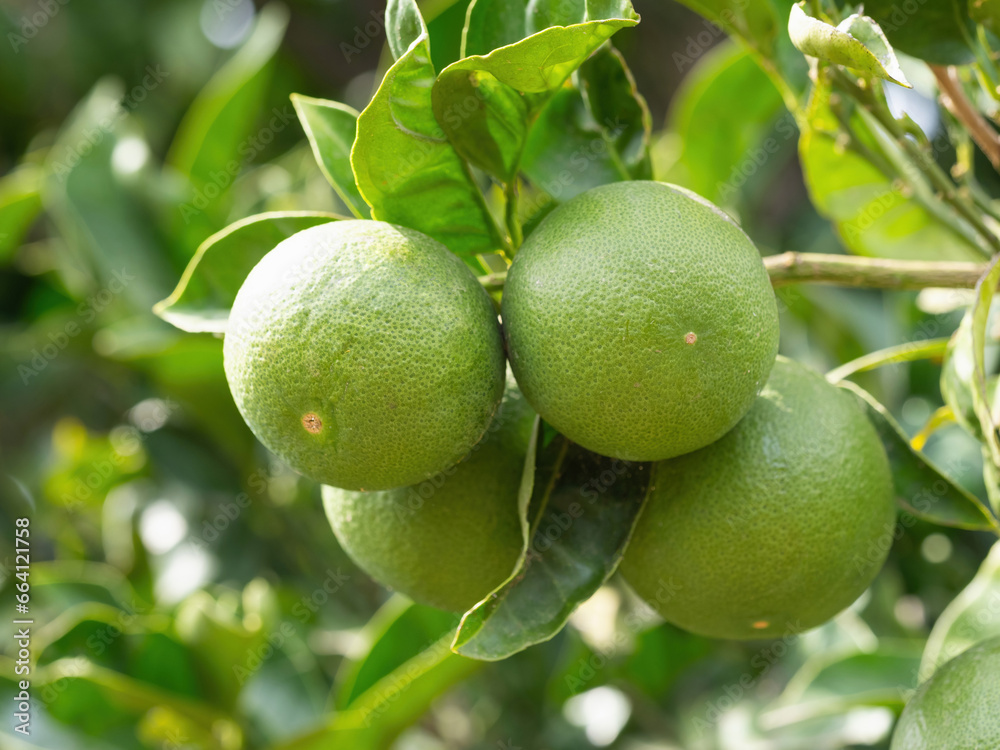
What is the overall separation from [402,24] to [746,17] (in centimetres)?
50

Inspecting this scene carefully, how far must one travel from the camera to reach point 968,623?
1127 mm

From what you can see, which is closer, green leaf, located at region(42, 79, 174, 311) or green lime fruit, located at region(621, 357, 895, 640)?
green lime fruit, located at region(621, 357, 895, 640)

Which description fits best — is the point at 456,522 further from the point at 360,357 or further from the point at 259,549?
the point at 259,549

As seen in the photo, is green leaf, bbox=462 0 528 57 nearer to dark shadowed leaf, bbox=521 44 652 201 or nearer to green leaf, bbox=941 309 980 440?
dark shadowed leaf, bbox=521 44 652 201

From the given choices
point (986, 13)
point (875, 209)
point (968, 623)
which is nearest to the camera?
point (986, 13)

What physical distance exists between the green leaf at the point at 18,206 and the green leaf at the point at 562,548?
5.09 ft

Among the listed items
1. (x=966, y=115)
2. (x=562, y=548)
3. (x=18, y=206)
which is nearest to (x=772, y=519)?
(x=562, y=548)

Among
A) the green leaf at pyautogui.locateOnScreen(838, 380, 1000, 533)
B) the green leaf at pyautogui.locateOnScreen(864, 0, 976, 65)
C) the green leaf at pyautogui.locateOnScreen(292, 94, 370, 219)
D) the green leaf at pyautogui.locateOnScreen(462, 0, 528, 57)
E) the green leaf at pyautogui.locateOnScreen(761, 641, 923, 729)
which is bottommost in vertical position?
the green leaf at pyautogui.locateOnScreen(761, 641, 923, 729)

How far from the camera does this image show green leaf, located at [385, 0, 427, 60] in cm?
86

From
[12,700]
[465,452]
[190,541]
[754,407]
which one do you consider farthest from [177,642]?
[754,407]

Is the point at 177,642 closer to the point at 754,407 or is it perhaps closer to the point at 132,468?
the point at 132,468

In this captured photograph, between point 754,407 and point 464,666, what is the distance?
0.58m

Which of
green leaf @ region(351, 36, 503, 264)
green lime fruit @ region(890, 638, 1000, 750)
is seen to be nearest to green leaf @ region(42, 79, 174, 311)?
green leaf @ region(351, 36, 503, 264)

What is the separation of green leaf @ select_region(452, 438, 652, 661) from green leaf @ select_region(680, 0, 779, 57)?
0.57m
